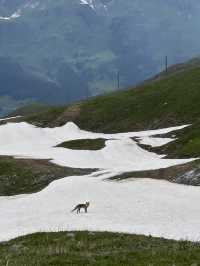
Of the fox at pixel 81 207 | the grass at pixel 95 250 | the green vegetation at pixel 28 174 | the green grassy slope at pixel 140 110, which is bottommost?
the grass at pixel 95 250

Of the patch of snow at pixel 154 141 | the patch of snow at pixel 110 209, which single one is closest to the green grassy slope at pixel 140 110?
the patch of snow at pixel 154 141

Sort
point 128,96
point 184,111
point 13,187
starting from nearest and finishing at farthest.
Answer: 1. point 13,187
2. point 184,111
3. point 128,96

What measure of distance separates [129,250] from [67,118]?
10994 cm

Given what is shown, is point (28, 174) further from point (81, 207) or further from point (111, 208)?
point (81, 207)

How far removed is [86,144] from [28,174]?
2714 centimetres

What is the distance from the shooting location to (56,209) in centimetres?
4962

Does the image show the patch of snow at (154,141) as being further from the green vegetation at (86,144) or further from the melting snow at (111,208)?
the melting snow at (111,208)

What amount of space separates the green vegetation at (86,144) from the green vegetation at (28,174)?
1817 cm

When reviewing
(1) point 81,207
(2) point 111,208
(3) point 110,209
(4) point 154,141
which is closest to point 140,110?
(4) point 154,141

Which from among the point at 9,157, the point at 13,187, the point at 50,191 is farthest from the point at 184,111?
the point at 50,191

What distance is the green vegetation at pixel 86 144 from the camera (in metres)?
92.8

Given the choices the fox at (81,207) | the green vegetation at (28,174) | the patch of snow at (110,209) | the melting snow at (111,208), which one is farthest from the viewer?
the green vegetation at (28,174)

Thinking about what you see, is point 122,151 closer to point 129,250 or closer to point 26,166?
point 26,166

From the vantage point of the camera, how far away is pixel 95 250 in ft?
98.2
